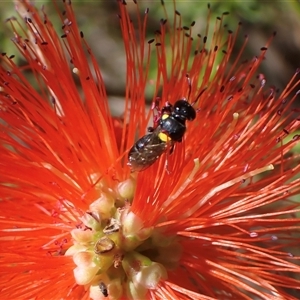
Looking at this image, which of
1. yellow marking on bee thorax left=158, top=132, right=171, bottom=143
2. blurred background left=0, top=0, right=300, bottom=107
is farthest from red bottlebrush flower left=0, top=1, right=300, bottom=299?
blurred background left=0, top=0, right=300, bottom=107

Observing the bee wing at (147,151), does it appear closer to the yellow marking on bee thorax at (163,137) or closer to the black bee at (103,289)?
the yellow marking on bee thorax at (163,137)

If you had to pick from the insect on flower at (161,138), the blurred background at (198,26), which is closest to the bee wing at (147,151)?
the insect on flower at (161,138)

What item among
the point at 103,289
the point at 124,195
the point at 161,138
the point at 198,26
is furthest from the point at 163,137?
the point at 198,26

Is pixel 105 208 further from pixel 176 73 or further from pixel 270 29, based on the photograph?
pixel 270 29

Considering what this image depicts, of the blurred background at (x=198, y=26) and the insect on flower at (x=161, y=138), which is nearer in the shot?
the insect on flower at (x=161, y=138)

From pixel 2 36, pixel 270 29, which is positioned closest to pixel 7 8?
pixel 2 36

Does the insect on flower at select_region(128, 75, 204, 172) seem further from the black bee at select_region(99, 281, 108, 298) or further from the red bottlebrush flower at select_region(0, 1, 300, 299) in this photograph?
the black bee at select_region(99, 281, 108, 298)
